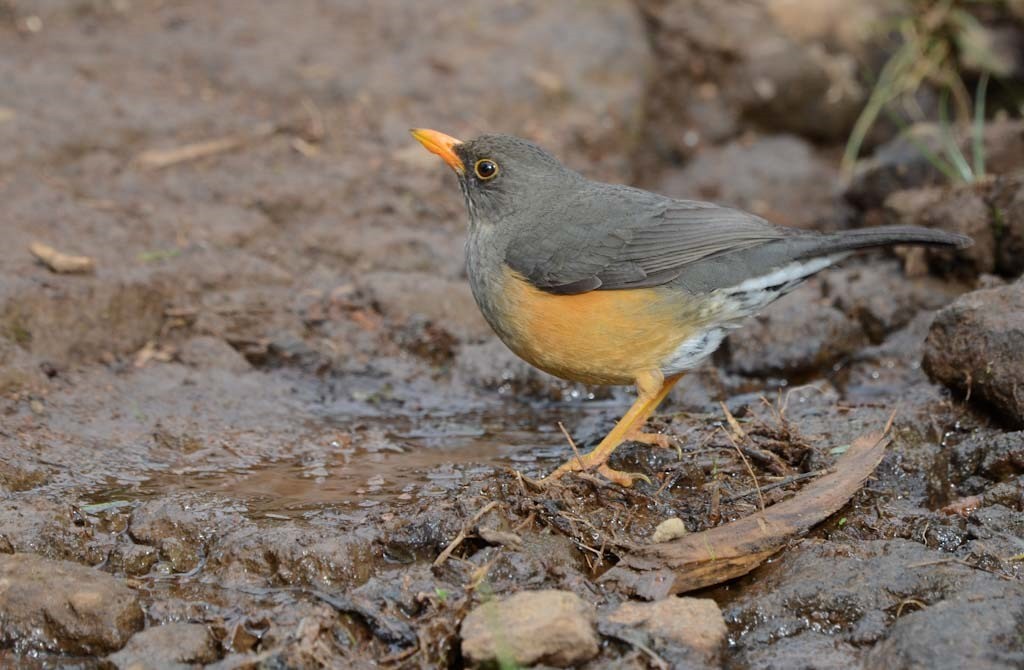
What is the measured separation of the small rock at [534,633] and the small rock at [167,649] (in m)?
0.98

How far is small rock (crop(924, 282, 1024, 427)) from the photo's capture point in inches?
224

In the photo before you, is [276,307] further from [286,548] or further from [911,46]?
[911,46]

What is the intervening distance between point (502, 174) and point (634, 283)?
3.44ft

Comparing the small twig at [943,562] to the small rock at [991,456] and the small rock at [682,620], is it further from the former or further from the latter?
the small rock at [991,456]

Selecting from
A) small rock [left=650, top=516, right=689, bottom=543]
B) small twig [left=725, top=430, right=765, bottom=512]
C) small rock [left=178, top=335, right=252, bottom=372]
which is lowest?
small rock [left=178, top=335, right=252, bottom=372]

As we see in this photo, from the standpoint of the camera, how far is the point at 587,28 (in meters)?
10.6

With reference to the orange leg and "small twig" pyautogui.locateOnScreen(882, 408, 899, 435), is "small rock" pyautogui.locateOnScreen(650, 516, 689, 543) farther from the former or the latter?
"small twig" pyautogui.locateOnScreen(882, 408, 899, 435)

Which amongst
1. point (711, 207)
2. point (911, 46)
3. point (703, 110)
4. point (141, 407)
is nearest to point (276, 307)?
point (141, 407)

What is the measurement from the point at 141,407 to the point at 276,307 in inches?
55.5

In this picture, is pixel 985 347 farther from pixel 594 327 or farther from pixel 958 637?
pixel 958 637

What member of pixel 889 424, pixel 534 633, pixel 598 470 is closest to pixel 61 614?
pixel 534 633

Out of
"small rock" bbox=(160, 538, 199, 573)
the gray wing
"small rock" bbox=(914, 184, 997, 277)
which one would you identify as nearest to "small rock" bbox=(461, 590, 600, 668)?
"small rock" bbox=(160, 538, 199, 573)

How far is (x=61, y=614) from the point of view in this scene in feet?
14.2

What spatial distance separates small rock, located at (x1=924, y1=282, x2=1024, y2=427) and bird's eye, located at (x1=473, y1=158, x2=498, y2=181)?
2.52 metres
